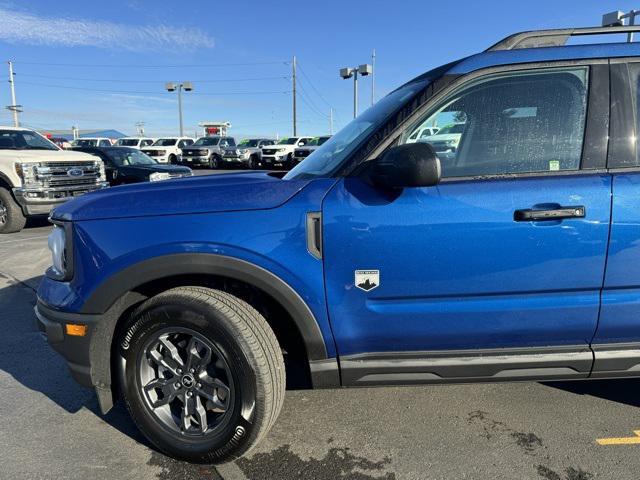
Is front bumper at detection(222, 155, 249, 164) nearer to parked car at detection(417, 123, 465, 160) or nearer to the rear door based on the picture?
parked car at detection(417, 123, 465, 160)

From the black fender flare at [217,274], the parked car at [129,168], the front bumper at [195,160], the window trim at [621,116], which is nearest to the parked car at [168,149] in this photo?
the front bumper at [195,160]

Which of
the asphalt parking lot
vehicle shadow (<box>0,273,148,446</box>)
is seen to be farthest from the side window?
vehicle shadow (<box>0,273,148,446</box>)

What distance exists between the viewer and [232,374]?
7.36ft

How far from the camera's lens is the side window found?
223 centimetres

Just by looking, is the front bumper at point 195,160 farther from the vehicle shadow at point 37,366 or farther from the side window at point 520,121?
the side window at point 520,121

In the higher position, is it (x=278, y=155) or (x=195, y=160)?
(x=278, y=155)

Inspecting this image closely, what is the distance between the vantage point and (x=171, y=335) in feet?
7.73

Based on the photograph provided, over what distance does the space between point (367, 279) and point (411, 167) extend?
0.54 m

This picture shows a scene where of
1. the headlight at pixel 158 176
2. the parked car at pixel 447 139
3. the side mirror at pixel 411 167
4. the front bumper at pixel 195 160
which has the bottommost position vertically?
the headlight at pixel 158 176

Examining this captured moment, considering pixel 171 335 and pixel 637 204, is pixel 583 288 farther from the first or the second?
pixel 171 335

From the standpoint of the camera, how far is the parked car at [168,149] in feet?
89.5

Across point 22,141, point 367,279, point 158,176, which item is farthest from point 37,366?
point 158,176

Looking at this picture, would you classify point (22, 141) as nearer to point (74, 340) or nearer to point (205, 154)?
point (74, 340)

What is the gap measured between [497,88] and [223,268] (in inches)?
61.9
